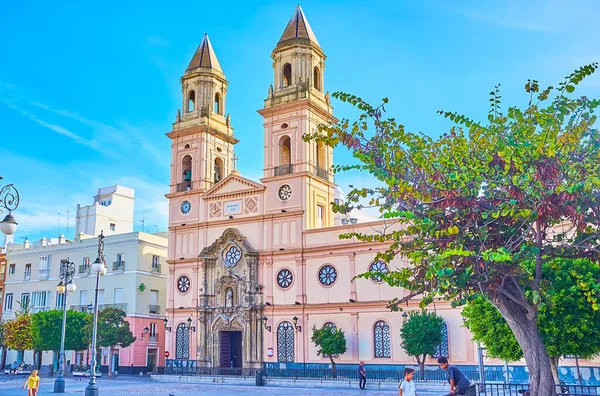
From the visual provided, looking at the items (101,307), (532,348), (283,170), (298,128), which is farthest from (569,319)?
(101,307)

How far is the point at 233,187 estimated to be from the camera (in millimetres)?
43594

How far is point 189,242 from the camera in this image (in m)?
44.9

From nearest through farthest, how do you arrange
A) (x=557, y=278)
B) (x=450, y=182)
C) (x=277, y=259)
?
(x=450, y=182), (x=557, y=278), (x=277, y=259)

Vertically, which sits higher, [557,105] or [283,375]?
[557,105]

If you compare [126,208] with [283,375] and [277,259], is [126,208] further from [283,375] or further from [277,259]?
[283,375]

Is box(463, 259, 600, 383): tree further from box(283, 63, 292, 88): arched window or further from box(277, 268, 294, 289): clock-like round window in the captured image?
box(283, 63, 292, 88): arched window

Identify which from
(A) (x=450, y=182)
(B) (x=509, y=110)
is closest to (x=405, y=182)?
(A) (x=450, y=182)

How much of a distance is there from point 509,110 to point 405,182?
2664 millimetres

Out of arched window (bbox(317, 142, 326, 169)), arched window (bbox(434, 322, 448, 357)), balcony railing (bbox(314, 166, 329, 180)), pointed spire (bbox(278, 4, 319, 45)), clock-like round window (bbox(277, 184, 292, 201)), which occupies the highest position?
pointed spire (bbox(278, 4, 319, 45))

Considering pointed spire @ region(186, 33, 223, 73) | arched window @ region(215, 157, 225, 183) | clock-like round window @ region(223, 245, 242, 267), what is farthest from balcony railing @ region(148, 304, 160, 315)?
pointed spire @ region(186, 33, 223, 73)

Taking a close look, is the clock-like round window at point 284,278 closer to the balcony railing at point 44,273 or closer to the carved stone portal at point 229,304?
the carved stone portal at point 229,304

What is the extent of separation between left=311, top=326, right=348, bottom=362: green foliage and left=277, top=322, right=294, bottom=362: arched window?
2923 mm

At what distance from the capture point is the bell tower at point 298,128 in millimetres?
40844

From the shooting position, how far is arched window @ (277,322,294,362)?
3912cm
